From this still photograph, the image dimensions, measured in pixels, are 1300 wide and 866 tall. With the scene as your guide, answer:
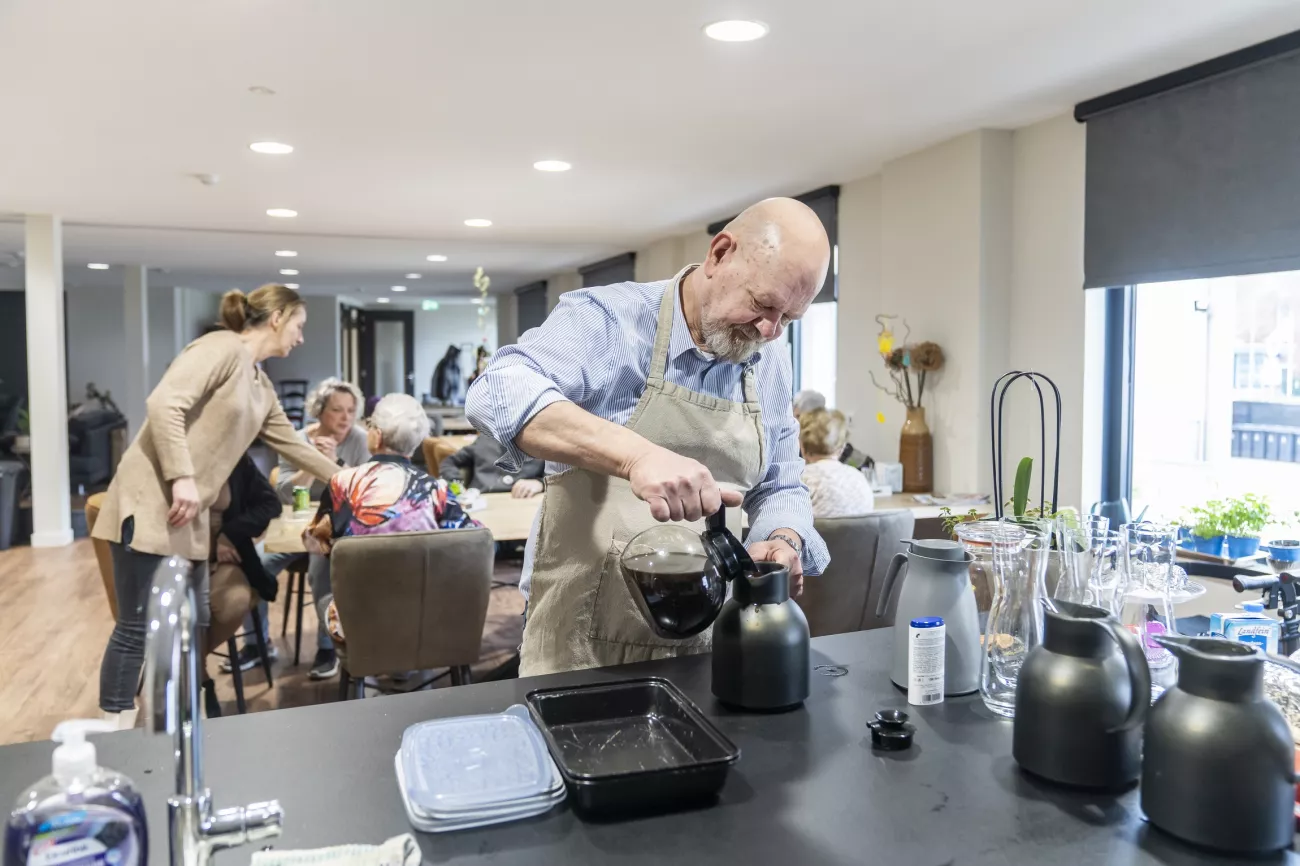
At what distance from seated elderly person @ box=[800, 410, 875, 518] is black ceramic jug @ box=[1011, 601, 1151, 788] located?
1928mm

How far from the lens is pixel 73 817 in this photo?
2.50 feet

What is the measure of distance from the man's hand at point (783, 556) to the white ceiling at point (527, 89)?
1.78 m

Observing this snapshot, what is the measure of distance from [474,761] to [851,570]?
1893 mm

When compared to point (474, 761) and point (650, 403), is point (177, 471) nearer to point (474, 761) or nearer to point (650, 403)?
point (650, 403)

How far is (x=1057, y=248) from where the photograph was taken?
4.07m

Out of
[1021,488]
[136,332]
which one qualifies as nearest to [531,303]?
[136,332]

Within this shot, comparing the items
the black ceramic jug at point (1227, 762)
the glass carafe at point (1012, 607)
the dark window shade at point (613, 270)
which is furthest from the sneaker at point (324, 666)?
the dark window shade at point (613, 270)

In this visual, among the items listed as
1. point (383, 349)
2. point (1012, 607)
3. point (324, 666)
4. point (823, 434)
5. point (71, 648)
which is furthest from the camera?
point (383, 349)

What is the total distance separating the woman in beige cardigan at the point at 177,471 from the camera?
9.44 ft

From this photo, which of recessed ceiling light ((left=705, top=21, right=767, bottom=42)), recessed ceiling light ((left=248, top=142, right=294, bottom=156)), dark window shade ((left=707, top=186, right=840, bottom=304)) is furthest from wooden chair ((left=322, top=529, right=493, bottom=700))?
dark window shade ((left=707, top=186, right=840, bottom=304))

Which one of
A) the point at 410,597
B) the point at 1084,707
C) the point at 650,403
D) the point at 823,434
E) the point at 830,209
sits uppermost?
the point at 830,209

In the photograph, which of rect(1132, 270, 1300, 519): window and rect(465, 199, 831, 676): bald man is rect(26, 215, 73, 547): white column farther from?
rect(1132, 270, 1300, 519): window

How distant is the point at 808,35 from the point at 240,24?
174 centimetres

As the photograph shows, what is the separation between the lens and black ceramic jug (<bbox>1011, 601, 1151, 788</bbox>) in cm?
111
